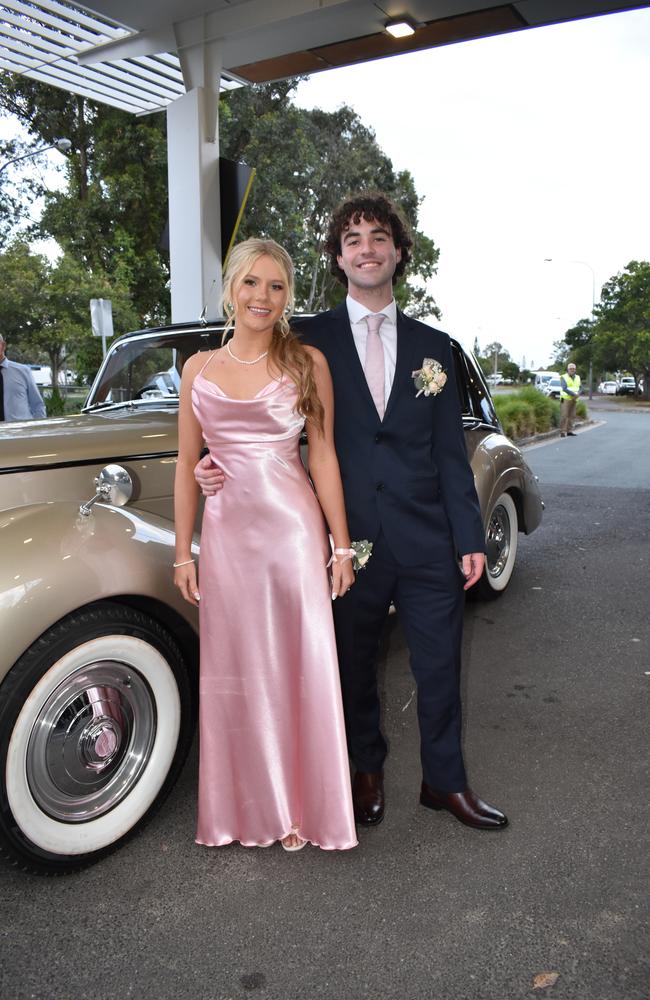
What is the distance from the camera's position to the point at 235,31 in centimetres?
723

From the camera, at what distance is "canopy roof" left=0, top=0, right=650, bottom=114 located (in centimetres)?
691

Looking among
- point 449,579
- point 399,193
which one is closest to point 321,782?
point 449,579

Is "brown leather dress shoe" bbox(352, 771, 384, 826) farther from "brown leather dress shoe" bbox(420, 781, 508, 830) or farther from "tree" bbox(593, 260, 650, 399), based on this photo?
"tree" bbox(593, 260, 650, 399)

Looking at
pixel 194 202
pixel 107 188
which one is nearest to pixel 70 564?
pixel 194 202

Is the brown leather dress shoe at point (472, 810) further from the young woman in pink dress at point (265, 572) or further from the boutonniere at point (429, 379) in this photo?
→ the boutonniere at point (429, 379)

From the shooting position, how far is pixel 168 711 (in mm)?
2701

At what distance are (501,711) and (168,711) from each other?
A: 5.63 feet

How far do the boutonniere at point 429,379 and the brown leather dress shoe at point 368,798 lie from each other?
4.54 feet

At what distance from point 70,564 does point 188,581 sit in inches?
14.4

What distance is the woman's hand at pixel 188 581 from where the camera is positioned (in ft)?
8.21

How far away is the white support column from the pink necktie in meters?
5.30

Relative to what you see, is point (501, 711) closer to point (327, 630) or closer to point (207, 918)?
point (327, 630)

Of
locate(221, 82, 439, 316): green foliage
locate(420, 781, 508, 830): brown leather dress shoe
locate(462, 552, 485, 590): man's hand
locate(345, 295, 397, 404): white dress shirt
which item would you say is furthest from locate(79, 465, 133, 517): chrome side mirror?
locate(221, 82, 439, 316): green foliage

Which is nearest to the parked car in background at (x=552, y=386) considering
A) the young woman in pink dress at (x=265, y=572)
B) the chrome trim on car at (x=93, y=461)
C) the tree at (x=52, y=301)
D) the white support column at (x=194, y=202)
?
the tree at (x=52, y=301)
